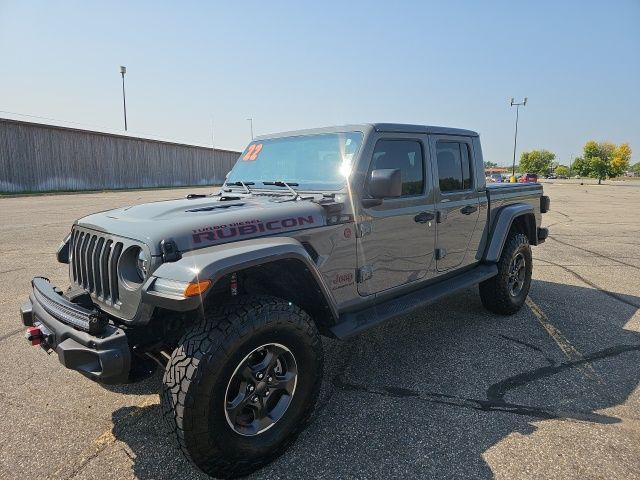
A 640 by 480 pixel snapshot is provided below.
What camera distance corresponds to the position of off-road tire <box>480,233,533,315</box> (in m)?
4.62

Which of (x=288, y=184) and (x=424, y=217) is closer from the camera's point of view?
(x=288, y=184)

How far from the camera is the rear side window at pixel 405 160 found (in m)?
3.39

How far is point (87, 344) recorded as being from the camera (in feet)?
7.22

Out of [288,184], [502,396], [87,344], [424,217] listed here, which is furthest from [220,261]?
[502,396]

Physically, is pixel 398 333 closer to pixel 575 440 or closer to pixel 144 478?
pixel 575 440

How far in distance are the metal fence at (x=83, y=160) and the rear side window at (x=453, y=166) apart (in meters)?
29.3

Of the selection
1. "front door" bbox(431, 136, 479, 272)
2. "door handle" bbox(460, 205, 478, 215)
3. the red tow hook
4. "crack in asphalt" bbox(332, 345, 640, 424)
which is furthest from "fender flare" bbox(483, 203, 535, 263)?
the red tow hook

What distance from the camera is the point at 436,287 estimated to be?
393 centimetres

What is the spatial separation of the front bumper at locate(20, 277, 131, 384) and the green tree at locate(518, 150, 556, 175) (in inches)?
4735

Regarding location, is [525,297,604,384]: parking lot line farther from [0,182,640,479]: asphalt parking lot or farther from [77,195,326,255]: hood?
[77,195,326,255]: hood

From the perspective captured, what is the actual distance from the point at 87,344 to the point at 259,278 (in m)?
1.05

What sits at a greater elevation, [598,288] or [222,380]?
[222,380]

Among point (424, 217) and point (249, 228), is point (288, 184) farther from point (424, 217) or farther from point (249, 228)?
point (424, 217)

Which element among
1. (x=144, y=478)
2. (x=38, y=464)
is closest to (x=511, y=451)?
(x=144, y=478)
